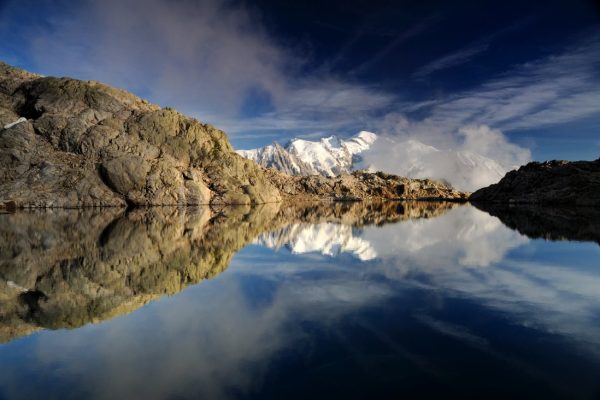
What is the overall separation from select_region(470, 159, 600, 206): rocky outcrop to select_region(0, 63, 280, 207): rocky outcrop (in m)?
96.9

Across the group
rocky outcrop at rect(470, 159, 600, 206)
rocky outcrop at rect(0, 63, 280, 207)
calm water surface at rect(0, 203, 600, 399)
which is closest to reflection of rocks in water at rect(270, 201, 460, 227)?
calm water surface at rect(0, 203, 600, 399)

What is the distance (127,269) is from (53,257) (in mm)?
7059

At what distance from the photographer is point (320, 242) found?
116 feet

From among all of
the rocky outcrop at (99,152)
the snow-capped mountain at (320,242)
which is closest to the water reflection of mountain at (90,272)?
the snow-capped mountain at (320,242)

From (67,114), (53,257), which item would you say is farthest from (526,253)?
(67,114)

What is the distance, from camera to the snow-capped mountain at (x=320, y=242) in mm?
29844

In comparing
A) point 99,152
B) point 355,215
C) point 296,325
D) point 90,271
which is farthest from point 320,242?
point 99,152

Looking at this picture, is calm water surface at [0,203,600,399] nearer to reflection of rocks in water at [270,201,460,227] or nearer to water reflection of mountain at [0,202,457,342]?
water reflection of mountain at [0,202,457,342]

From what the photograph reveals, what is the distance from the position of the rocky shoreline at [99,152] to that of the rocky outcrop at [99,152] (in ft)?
0.78

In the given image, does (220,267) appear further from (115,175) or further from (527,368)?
(115,175)

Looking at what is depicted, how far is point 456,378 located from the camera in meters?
8.78

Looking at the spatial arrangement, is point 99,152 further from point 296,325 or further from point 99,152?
point 296,325

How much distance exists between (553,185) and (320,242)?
118 meters

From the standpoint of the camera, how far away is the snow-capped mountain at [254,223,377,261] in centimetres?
2984
